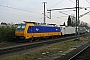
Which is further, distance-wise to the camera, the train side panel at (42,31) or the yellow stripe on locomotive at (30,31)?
the train side panel at (42,31)

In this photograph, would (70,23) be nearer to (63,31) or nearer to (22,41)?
(63,31)

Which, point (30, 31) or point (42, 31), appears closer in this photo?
point (30, 31)

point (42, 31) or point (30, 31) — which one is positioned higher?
point (30, 31)

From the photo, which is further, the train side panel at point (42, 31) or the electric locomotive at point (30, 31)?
the train side panel at point (42, 31)

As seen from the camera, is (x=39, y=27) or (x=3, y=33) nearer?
(x=3, y=33)

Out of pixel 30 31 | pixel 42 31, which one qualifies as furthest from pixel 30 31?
pixel 42 31

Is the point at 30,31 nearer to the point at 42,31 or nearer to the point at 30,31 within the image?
the point at 30,31

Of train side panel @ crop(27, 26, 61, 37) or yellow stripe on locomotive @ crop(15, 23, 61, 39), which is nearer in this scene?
yellow stripe on locomotive @ crop(15, 23, 61, 39)

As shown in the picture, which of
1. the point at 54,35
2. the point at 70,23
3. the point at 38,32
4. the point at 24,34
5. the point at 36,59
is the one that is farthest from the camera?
the point at 70,23

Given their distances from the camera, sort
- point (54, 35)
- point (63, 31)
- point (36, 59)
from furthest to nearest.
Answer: point (63, 31)
point (54, 35)
point (36, 59)

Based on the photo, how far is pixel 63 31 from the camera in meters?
53.8

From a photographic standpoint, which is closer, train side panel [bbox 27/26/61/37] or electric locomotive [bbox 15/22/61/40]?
electric locomotive [bbox 15/22/61/40]

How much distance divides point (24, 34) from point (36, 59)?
1791cm

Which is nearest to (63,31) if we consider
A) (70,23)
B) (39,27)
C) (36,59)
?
(39,27)
